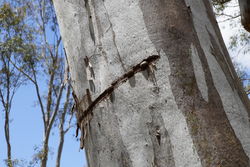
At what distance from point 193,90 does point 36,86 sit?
27.3 feet

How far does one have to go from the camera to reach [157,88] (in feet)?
1.29

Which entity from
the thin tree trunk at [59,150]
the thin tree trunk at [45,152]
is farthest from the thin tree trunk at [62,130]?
the thin tree trunk at [45,152]

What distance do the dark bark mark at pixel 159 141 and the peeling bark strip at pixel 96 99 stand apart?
0.05 meters

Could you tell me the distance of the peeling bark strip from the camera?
1.34ft

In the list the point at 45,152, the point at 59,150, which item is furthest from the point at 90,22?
the point at 59,150

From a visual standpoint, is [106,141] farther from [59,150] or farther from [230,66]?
[59,150]

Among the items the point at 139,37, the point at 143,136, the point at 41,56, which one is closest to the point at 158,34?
the point at 139,37

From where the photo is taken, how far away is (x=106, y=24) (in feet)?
1.49

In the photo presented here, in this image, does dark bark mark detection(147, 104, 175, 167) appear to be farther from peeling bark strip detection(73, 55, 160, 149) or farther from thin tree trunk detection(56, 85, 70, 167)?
thin tree trunk detection(56, 85, 70, 167)

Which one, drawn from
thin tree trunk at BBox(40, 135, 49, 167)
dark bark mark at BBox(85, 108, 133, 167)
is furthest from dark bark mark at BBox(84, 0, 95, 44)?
thin tree trunk at BBox(40, 135, 49, 167)

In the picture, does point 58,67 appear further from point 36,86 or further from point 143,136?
point 143,136

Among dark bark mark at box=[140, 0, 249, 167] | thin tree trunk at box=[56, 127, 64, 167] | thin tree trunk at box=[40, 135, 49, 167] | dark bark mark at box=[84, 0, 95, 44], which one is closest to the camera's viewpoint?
dark bark mark at box=[140, 0, 249, 167]

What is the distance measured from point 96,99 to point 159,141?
108 millimetres

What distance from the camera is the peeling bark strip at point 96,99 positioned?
0.41 m
